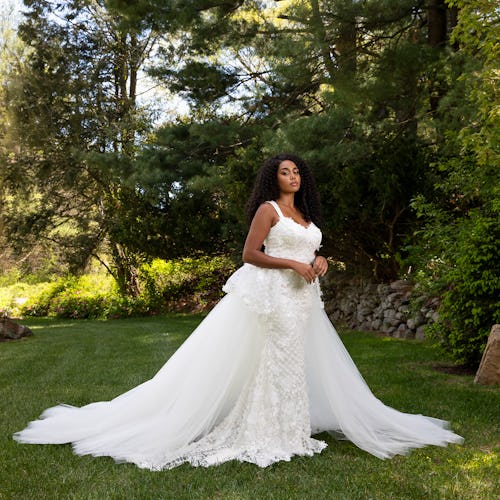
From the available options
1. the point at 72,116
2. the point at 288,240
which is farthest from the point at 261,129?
the point at 72,116

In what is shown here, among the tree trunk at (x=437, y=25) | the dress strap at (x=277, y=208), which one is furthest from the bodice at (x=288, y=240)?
the tree trunk at (x=437, y=25)

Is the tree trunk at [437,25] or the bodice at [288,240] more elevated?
the tree trunk at [437,25]

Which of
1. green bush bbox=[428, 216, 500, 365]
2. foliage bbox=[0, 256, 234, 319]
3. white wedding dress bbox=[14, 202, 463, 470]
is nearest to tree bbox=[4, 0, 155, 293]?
foliage bbox=[0, 256, 234, 319]

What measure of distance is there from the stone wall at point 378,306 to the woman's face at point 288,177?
492 cm

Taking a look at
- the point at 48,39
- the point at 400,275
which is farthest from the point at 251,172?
the point at 48,39

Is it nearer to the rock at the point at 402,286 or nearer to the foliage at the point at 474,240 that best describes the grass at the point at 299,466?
the foliage at the point at 474,240

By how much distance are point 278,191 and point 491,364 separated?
3.44m

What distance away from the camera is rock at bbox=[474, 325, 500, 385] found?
603 centimetres

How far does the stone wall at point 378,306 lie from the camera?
1033 centimetres

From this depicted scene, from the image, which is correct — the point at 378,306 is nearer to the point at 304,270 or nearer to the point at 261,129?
the point at 261,129

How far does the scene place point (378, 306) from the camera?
40.7 feet

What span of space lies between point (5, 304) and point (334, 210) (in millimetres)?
14615

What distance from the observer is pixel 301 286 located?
420 centimetres

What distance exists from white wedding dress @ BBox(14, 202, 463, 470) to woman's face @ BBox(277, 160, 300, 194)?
176mm
